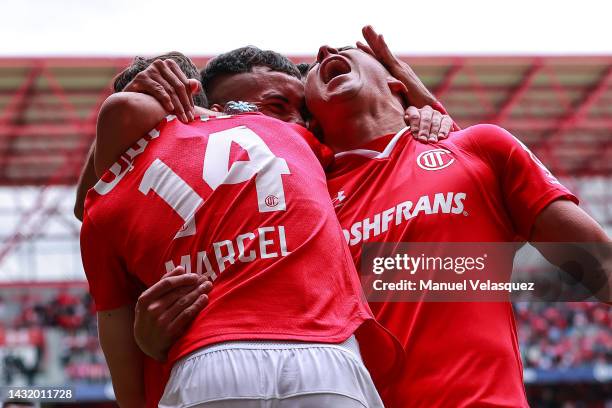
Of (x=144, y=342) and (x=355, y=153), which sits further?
(x=355, y=153)

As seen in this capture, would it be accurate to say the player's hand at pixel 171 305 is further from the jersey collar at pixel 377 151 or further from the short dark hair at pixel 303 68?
the short dark hair at pixel 303 68

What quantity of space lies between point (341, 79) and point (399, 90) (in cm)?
24

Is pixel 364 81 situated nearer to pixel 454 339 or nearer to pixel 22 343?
pixel 454 339

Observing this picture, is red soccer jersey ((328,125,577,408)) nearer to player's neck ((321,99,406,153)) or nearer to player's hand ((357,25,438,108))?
player's neck ((321,99,406,153))

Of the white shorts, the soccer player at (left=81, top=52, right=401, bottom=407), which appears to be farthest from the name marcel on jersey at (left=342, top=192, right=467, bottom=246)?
the white shorts

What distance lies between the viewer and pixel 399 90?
294 centimetres

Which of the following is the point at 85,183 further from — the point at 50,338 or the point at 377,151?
the point at 50,338

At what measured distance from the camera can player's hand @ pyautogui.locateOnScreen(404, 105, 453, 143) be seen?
106 inches

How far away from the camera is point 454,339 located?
2.35m

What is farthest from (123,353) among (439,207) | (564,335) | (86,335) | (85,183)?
(564,335)

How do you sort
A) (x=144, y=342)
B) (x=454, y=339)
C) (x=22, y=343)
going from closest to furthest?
(x=144, y=342)
(x=454, y=339)
(x=22, y=343)

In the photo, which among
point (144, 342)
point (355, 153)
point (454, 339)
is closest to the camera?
point (144, 342)

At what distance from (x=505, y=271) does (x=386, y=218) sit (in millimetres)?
362

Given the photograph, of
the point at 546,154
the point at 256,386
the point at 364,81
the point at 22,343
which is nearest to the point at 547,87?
the point at 546,154
